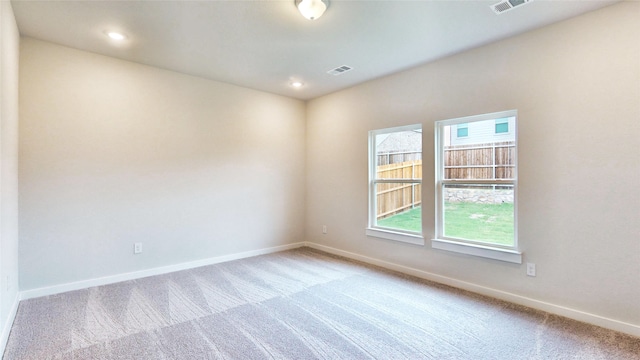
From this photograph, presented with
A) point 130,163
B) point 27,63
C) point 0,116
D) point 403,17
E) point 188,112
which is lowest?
point 130,163

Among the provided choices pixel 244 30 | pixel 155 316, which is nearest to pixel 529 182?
pixel 244 30

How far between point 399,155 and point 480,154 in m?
1.09

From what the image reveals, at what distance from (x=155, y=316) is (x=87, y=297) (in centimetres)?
98

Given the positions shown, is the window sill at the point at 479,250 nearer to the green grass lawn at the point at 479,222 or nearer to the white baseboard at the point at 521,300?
the green grass lawn at the point at 479,222

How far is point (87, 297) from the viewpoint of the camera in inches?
122

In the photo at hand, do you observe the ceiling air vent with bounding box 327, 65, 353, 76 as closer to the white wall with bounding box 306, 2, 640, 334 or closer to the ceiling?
the ceiling

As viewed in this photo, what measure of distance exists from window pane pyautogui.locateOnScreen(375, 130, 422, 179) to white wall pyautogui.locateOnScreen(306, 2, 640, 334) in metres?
0.22

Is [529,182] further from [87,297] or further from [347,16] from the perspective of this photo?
[87,297]

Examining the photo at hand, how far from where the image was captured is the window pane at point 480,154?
3125mm

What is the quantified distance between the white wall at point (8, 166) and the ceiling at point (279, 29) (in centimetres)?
34

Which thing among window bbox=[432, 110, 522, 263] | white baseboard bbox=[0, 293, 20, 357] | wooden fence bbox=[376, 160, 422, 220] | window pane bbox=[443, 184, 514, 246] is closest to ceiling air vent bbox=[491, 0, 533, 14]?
window bbox=[432, 110, 522, 263]

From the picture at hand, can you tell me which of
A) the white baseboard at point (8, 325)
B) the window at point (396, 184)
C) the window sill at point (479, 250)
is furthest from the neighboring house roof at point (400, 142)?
the white baseboard at point (8, 325)

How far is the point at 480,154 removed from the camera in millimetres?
3295

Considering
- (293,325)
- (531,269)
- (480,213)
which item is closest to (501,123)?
(480,213)
